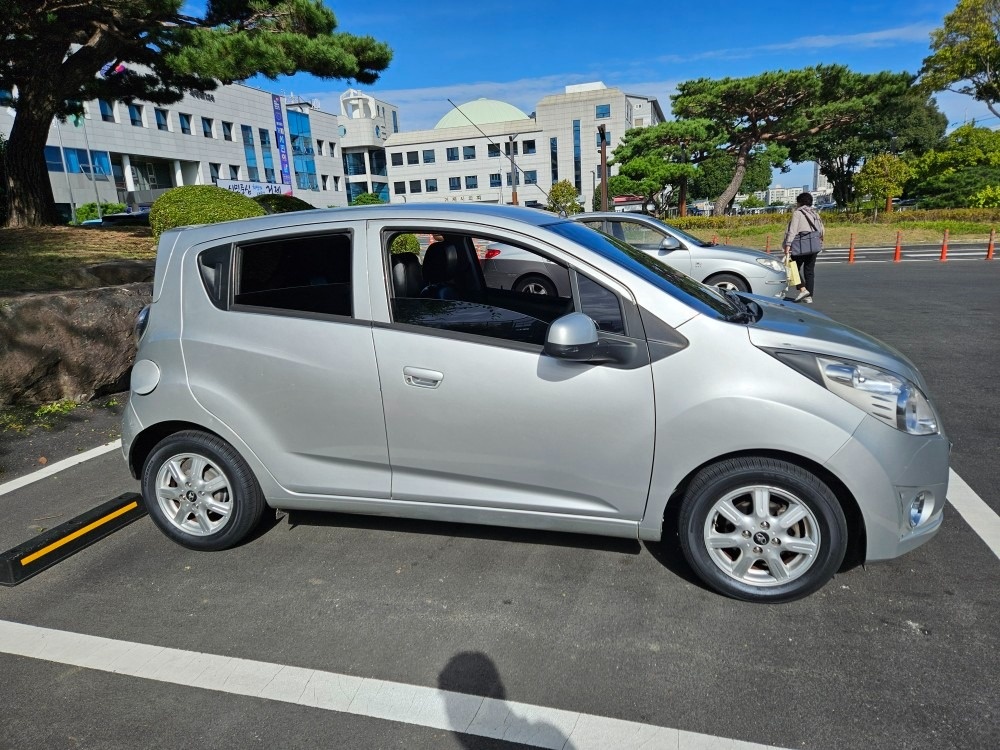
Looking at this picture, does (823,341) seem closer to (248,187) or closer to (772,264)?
(772,264)

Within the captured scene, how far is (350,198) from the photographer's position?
90.6 meters

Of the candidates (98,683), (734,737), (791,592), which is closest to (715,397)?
(791,592)

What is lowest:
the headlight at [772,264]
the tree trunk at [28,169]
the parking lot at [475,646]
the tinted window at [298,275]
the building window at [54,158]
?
the parking lot at [475,646]

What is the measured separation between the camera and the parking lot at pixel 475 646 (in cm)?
231

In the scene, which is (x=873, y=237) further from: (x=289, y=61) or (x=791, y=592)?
(x=791, y=592)

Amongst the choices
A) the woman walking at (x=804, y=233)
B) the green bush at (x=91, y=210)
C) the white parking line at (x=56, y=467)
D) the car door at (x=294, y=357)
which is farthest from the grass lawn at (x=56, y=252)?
the green bush at (x=91, y=210)

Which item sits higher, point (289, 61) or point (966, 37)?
point (966, 37)

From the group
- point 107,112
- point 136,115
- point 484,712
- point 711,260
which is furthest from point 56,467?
point 136,115

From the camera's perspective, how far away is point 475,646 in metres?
2.76

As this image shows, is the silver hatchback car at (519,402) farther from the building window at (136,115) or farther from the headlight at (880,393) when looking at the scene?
the building window at (136,115)

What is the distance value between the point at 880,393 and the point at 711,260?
7.44 m

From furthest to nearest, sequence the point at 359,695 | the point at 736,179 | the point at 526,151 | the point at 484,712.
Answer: the point at 526,151 → the point at 736,179 → the point at 359,695 → the point at 484,712

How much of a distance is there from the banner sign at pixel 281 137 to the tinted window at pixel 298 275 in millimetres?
71516

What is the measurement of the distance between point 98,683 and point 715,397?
2710 mm
